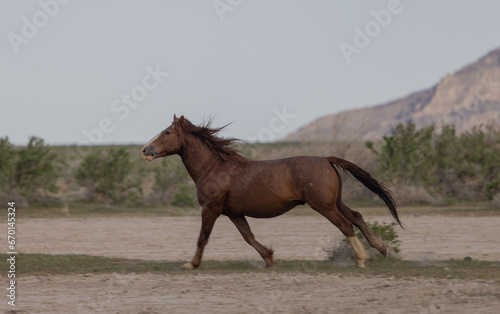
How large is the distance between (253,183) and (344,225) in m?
1.33

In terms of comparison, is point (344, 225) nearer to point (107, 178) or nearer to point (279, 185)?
point (279, 185)

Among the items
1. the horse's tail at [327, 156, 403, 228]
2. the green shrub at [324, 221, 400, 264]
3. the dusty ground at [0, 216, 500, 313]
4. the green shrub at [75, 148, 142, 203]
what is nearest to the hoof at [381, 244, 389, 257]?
the green shrub at [324, 221, 400, 264]

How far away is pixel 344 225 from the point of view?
966 cm

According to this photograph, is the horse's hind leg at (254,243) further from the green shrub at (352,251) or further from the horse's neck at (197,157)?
the green shrub at (352,251)

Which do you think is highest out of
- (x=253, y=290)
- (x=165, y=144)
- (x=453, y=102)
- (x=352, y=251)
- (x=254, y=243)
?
(x=453, y=102)

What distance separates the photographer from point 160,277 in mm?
9180

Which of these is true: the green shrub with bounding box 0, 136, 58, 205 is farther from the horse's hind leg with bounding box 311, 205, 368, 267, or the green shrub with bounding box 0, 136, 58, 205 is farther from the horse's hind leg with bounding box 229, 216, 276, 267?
the horse's hind leg with bounding box 311, 205, 368, 267

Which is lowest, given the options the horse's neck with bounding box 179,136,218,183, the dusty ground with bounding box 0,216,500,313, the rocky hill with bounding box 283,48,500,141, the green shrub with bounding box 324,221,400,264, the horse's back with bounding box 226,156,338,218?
the dusty ground with bounding box 0,216,500,313

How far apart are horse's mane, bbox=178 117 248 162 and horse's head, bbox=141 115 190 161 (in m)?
0.15

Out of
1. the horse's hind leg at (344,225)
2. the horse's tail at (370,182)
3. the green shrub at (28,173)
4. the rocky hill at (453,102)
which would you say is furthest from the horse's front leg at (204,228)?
the rocky hill at (453,102)

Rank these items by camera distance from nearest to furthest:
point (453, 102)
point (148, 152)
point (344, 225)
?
1. point (344, 225)
2. point (148, 152)
3. point (453, 102)

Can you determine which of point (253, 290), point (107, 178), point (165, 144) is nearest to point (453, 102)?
point (107, 178)

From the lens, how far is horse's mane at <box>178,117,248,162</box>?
1038 cm

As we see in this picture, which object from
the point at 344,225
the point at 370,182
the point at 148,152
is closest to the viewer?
the point at 344,225
